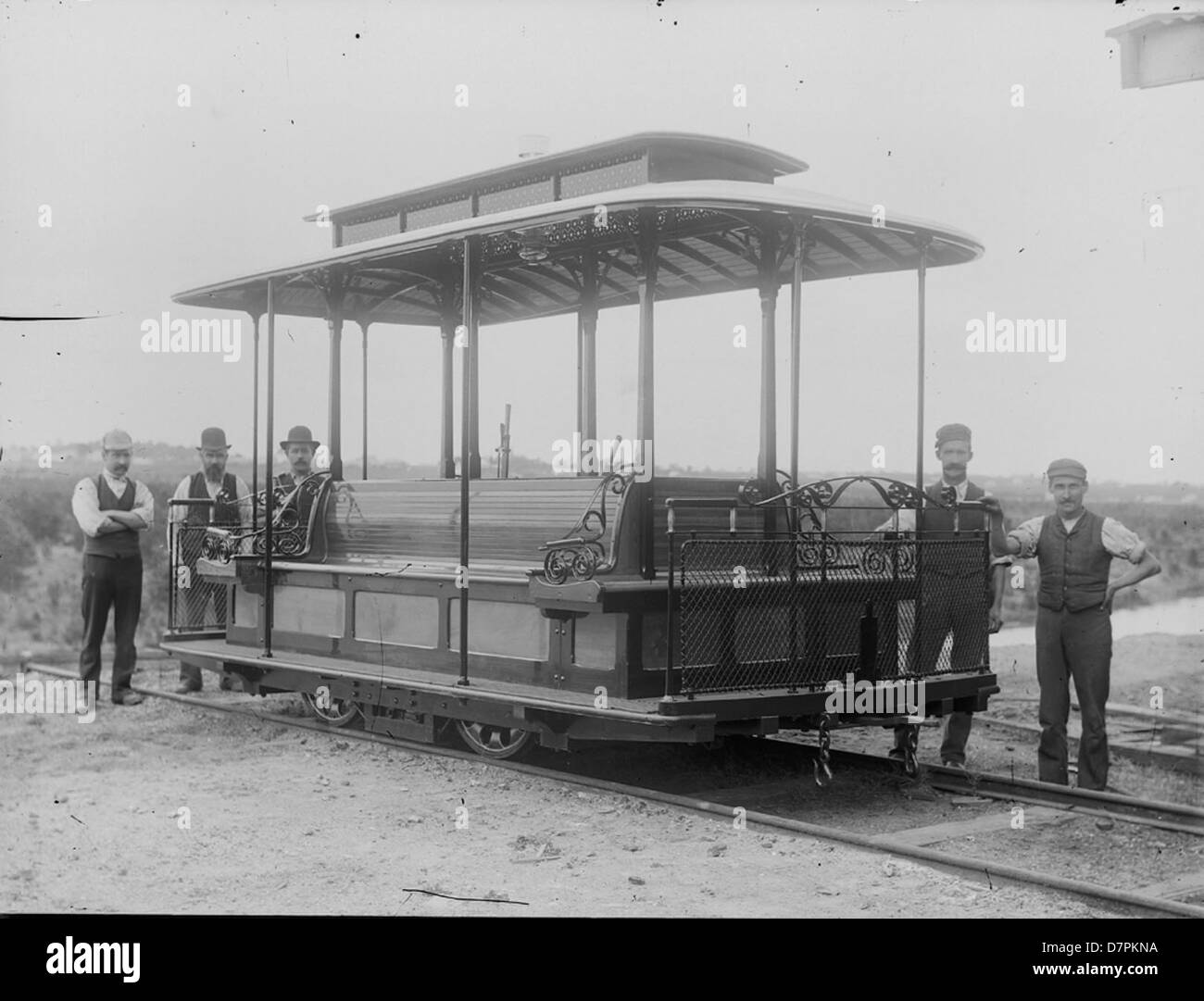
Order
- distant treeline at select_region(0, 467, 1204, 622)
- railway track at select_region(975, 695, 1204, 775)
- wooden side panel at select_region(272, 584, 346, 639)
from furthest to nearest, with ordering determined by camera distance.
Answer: distant treeline at select_region(0, 467, 1204, 622) → wooden side panel at select_region(272, 584, 346, 639) → railway track at select_region(975, 695, 1204, 775)

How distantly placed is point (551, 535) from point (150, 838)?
9.62ft

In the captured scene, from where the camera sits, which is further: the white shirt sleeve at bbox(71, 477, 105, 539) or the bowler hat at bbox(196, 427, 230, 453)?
the bowler hat at bbox(196, 427, 230, 453)

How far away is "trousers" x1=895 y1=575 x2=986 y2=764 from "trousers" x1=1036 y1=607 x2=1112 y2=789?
14.9 inches

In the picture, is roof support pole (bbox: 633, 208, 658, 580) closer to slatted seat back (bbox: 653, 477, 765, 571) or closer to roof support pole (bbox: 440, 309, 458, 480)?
slatted seat back (bbox: 653, 477, 765, 571)

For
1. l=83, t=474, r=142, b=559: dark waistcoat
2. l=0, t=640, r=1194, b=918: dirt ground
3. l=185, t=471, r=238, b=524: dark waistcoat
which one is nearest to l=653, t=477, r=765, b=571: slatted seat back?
l=0, t=640, r=1194, b=918: dirt ground

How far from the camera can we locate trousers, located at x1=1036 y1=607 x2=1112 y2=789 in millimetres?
7875

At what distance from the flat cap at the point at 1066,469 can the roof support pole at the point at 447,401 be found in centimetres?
442

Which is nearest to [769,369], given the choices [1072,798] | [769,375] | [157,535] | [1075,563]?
[769,375]

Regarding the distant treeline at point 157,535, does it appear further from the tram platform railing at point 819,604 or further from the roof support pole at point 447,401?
the tram platform railing at point 819,604

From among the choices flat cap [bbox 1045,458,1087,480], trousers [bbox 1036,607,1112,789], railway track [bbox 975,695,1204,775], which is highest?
flat cap [bbox 1045,458,1087,480]

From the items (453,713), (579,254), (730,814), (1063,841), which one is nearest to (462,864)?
(730,814)

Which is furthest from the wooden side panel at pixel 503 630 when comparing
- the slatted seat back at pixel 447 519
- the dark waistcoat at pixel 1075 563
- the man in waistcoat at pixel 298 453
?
the man in waistcoat at pixel 298 453
